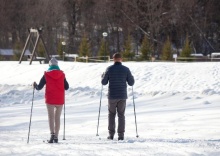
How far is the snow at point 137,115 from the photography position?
25.7 feet

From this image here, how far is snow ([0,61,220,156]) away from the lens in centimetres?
784

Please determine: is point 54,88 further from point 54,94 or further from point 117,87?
point 117,87

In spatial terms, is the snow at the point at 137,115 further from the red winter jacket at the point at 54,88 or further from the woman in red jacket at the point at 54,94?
the red winter jacket at the point at 54,88

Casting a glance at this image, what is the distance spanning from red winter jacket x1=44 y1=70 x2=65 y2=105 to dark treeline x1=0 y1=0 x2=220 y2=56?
4264 centimetres

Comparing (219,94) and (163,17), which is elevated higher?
(163,17)

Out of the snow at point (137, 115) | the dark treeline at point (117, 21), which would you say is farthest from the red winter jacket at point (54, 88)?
the dark treeline at point (117, 21)

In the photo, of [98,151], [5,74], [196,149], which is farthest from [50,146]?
[5,74]

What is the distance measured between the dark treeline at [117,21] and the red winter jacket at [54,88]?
1679 inches

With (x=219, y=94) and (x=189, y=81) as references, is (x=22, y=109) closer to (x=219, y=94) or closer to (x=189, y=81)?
(x=219, y=94)

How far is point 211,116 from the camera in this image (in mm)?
12406

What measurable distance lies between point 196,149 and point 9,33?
64817 mm

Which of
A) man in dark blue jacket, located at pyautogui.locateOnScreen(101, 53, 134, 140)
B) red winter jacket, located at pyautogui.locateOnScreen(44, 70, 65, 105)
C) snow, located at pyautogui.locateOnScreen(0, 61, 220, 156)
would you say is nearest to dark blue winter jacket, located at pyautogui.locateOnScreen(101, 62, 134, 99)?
man in dark blue jacket, located at pyautogui.locateOnScreen(101, 53, 134, 140)

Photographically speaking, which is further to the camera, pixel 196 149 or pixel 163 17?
pixel 163 17

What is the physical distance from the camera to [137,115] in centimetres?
1426
